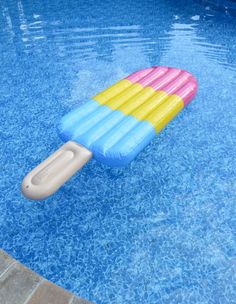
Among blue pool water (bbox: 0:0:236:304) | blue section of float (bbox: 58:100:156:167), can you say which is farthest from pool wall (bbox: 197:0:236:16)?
blue section of float (bbox: 58:100:156:167)

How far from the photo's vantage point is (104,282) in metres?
2.60

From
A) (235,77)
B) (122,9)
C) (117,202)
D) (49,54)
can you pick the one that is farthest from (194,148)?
(122,9)

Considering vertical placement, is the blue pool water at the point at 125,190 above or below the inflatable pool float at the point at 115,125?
below

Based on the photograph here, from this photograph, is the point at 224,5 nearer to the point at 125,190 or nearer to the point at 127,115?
the point at 127,115

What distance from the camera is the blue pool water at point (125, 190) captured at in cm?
266

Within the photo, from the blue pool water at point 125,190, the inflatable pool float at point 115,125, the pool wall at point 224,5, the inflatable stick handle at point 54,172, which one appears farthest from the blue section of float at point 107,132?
the pool wall at point 224,5

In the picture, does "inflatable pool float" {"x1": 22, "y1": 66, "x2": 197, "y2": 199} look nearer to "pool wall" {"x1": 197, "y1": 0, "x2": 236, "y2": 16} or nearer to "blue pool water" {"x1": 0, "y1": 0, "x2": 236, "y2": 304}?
"blue pool water" {"x1": 0, "y1": 0, "x2": 236, "y2": 304}

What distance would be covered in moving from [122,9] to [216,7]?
280 cm

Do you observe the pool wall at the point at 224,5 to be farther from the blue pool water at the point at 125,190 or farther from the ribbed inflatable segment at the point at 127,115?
the ribbed inflatable segment at the point at 127,115

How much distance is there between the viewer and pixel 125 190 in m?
3.38

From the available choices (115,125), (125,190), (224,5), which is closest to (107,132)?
(115,125)

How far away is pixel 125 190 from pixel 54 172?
1052mm

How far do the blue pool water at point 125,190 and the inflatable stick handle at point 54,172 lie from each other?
1.99ft

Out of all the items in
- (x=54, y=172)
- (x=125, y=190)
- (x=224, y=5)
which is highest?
(x=224, y=5)
